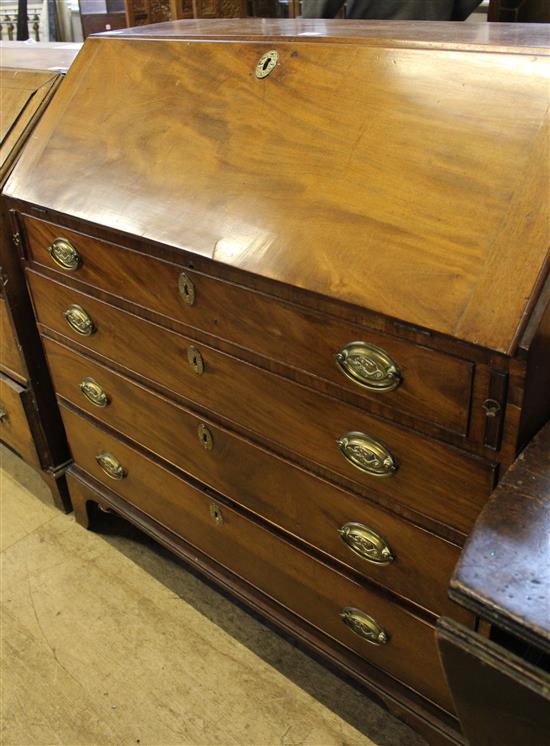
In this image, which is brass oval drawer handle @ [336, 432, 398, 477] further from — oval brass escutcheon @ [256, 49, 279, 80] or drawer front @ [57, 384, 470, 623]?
oval brass escutcheon @ [256, 49, 279, 80]

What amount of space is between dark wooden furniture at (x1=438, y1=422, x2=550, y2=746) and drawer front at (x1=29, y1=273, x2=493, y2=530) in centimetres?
18

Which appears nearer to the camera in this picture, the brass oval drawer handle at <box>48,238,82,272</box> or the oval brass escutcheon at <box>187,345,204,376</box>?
the oval brass escutcheon at <box>187,345,204,376</box>

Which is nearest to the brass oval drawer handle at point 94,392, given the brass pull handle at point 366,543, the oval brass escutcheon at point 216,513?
the oval brass escutcheon at point 216,513

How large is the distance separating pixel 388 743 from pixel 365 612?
0.36 m

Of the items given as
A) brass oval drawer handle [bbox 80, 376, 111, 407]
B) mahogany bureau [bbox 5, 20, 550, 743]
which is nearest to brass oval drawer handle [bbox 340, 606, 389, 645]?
mahogany bureau [bbox 5, 20, 550, 743]

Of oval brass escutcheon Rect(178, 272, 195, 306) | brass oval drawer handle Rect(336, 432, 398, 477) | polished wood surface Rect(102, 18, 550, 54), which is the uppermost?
polished wood surface Rect(102, 18, 550, 54)

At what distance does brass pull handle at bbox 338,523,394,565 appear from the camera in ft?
3.72

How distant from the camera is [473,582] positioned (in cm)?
65

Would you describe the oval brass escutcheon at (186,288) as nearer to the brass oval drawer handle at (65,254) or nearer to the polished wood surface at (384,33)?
the brass oval drawer handle at (65,254)

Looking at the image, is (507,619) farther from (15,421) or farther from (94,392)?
(15,421)

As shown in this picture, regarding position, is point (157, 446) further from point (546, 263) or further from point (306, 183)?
point (546, 263)

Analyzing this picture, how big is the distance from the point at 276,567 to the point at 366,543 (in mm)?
301

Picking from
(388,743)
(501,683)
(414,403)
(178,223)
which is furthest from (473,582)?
(388,743)

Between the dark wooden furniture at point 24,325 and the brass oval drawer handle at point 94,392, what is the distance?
0.23m
